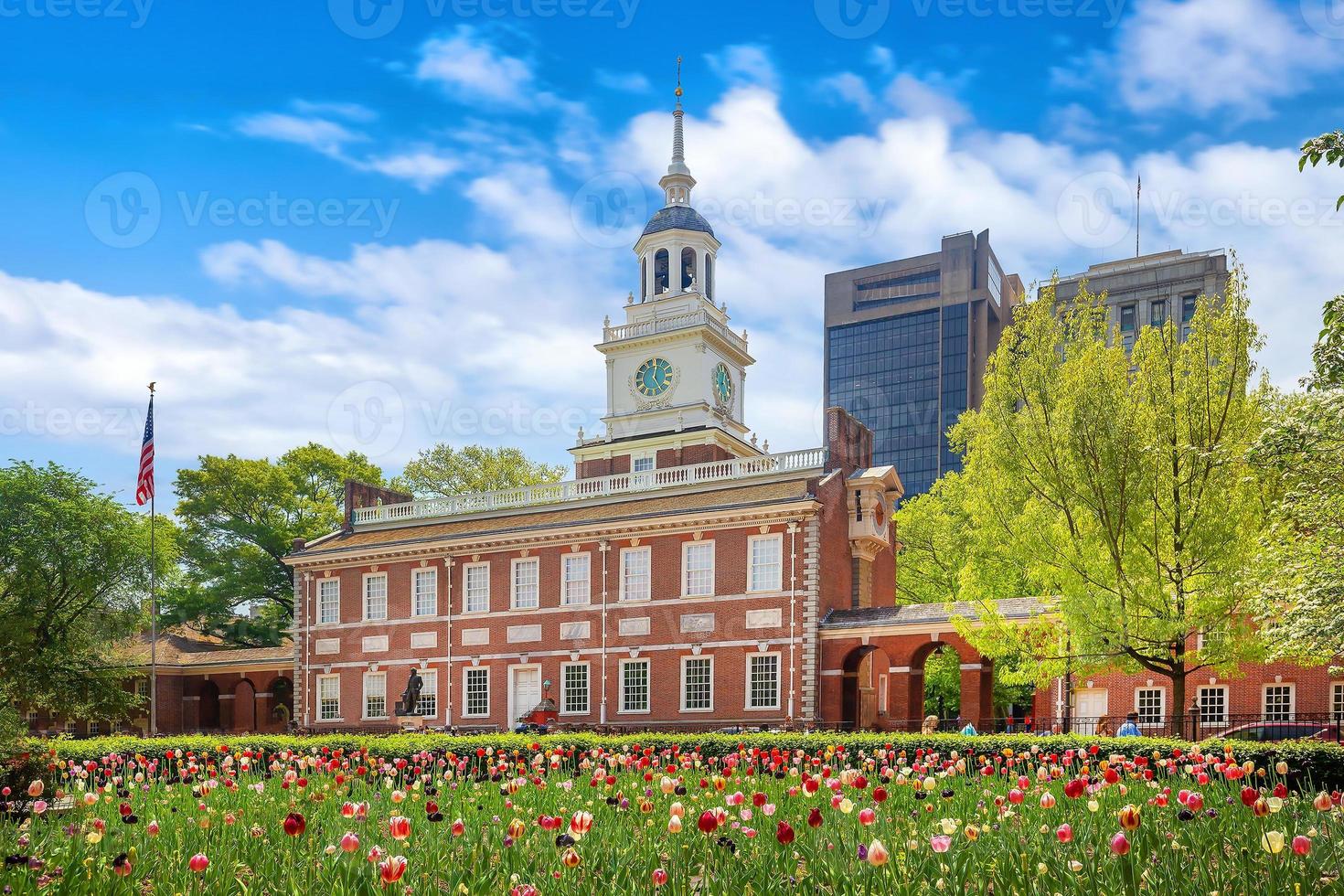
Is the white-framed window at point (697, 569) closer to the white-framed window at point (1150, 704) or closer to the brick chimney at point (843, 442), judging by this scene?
the brick chimney at point (843, 442)

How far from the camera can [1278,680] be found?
3744 cm

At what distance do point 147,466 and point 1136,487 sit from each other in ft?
113

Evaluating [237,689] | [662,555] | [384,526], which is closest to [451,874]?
[662,555]

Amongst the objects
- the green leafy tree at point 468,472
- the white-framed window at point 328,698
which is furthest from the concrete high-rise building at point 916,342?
the white-framed window at point 328,698

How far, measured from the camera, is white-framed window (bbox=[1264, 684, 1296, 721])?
3712cm

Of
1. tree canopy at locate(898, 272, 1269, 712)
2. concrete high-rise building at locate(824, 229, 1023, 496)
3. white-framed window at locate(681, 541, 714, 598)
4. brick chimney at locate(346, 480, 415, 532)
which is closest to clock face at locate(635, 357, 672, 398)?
brick chimney at locate(346, 480, 415, 532)

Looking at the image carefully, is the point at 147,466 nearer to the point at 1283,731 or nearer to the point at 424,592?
the point at 424,592

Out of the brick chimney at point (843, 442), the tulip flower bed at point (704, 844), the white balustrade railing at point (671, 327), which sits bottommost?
the tulip flower bed at point (704, 844)

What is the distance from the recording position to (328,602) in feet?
165

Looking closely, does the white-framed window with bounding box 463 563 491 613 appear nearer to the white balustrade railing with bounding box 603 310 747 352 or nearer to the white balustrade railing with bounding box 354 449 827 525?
the white balustrade railing with bounding box 354 449 827 525

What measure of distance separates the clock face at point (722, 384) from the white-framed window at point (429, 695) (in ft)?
62.8

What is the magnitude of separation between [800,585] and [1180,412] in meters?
16.2

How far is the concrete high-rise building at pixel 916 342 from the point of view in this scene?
153125 millimetres

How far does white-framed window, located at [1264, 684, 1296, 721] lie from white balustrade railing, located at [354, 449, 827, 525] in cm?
1610
